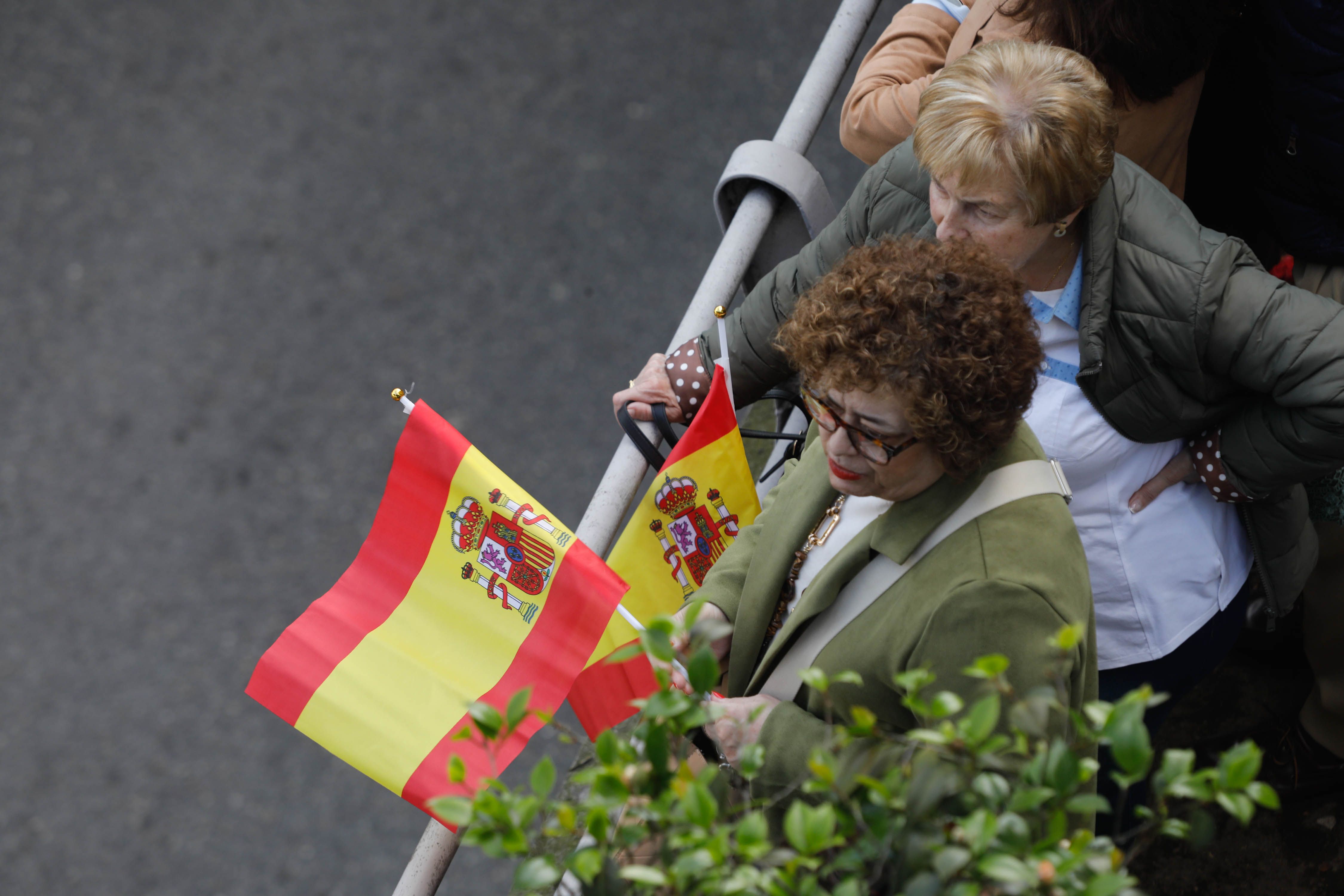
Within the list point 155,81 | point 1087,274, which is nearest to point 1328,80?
point 1087,274

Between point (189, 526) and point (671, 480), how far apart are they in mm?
2834

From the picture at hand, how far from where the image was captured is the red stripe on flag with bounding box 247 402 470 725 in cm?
200

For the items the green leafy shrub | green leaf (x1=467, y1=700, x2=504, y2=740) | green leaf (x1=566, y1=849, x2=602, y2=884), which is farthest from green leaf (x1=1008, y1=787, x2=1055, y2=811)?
green leaf (x1=467, y1=700, x2=504, y2=740)

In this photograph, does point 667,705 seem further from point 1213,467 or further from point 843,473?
point 1213,467

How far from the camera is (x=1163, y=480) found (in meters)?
2.02

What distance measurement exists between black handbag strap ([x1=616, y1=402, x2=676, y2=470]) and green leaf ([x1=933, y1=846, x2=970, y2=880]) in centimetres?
140

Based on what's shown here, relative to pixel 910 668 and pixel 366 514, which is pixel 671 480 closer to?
pixel 910 668

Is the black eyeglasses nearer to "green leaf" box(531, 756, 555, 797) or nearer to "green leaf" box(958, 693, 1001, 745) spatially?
"green leaf" box(958, 693, 1001, 745)

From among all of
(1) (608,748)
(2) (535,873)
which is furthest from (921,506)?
(2) (535,873)

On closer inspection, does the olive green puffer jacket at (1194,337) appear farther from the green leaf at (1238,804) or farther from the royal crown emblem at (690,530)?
the green leaf at (1238,804)

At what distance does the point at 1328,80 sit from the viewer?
1963mm

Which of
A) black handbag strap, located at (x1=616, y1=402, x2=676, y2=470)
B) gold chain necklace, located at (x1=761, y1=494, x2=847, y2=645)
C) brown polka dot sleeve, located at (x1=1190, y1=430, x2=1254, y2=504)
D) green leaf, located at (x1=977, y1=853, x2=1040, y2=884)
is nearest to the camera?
green leaf, located at (x1=977, y1=853, x2=1040, y2=884)

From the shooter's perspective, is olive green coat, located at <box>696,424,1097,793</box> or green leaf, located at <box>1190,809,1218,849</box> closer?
green leaf, located at <box>1190,809,1218,849</box>

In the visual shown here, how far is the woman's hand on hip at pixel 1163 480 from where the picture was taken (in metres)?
2.02
